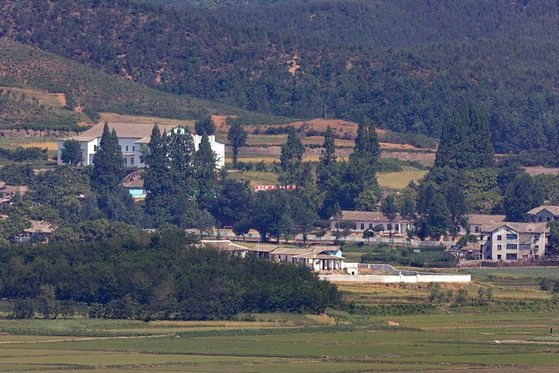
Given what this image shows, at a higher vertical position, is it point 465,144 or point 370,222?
point 465,144

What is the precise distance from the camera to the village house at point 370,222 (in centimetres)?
14088

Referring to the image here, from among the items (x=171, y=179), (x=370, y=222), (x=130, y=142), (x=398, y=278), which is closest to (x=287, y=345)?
(x=398, y=278)

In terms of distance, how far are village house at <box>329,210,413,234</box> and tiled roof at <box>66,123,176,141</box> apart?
18.0 meters

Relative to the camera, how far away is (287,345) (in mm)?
93688

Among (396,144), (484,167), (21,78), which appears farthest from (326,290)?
(21,78)

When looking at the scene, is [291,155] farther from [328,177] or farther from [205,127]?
[205,127]

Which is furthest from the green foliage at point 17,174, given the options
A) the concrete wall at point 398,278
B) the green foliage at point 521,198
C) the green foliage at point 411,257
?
the concrete wall at point 398,278

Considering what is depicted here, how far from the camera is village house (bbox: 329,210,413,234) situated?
462 ft

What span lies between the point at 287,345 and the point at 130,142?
212 feet

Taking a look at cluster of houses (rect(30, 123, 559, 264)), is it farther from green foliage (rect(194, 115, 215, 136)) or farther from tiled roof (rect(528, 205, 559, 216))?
green foliage (rect(194, 115, 215, 136))

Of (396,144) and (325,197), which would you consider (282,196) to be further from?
(396,144)

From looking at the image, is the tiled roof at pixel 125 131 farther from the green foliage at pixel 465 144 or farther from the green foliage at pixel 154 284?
the green foliage at pixel 154 284

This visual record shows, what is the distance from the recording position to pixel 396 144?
170250 millimetres

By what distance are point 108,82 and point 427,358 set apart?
95.9 m
